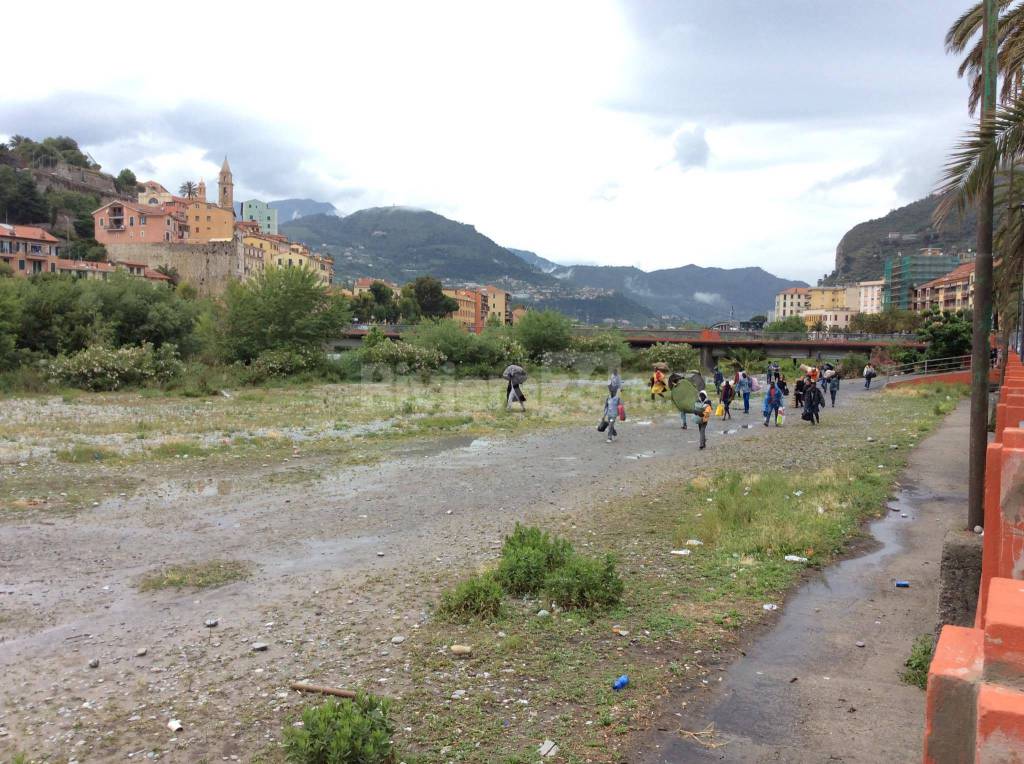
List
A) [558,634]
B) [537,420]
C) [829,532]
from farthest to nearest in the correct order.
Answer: [537,420] → [829,532] → [558,634]

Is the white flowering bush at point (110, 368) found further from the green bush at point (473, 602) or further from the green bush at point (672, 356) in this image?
the green bush at point (672, 356)

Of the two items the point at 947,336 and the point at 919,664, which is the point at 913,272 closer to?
the point at 947,336

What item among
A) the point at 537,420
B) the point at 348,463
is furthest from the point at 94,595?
the point at 537,420

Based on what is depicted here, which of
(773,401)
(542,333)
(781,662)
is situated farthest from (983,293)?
(542,333)

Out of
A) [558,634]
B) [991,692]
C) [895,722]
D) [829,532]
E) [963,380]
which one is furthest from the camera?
[963,380]

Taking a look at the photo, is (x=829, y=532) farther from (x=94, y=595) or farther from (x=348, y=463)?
(x=348, y=463)

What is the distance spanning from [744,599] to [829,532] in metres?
2.63

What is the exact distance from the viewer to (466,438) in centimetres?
1941

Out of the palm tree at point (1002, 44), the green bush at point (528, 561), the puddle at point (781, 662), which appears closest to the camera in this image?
the puddle at point (781, 662)

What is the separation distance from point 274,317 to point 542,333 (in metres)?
21.5

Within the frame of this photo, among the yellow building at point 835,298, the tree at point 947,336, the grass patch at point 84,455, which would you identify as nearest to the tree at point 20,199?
the grass patch at point 84,455

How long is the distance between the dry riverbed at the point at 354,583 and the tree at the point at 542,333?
4118 cm

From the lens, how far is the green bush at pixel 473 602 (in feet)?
19.5

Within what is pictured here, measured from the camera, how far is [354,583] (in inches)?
280
